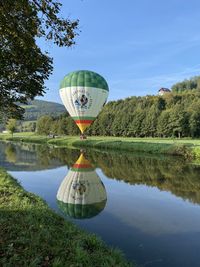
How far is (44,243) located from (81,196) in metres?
6.93

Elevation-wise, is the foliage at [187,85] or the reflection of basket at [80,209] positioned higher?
the foliage at [187,85]

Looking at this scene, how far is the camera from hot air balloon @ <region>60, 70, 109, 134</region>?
111ft

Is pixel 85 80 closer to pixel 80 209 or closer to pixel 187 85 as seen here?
pixel 80 209

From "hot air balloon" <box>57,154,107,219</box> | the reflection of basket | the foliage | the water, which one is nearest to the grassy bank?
the water

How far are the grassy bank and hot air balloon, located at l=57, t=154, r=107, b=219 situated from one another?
2.14 metres

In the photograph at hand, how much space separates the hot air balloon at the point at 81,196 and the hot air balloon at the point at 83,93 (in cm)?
1523

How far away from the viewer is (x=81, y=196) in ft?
45.9

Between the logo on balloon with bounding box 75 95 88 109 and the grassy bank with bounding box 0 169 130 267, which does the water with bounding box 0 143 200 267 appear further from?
the logo on balloon with bounding box 75 95 88 109

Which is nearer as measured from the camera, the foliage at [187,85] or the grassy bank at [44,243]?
the grassy bank at [44,243]

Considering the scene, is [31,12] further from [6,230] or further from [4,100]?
[4,100]

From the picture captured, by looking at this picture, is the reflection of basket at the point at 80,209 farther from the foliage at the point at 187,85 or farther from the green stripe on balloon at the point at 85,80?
the foliage at the point at 187,85

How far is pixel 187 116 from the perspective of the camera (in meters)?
61.3

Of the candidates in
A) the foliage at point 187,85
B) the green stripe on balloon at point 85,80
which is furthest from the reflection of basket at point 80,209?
the foliage at point 187,85

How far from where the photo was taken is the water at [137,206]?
27.2 ft
